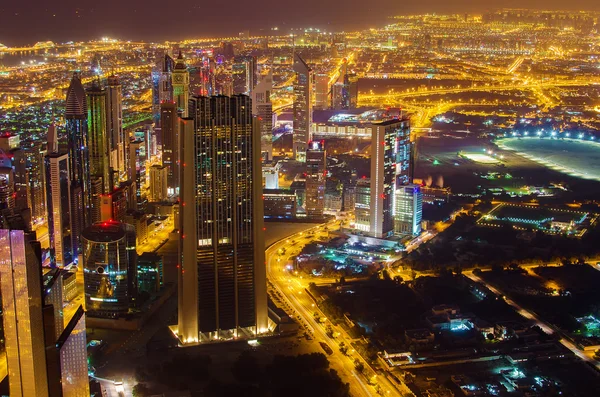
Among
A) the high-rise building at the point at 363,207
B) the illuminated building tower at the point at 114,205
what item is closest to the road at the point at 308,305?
the high-rise building at the point at 363,207

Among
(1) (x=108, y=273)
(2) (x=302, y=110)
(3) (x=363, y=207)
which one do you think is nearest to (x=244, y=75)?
(2) (x=302, y=110)

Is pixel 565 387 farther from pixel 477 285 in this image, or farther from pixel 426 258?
pixel 426 258

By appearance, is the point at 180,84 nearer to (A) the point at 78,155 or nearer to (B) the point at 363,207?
(A) the point at 78,155

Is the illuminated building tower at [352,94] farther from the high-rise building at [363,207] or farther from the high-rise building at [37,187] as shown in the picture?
the high-rise building at [37,187]

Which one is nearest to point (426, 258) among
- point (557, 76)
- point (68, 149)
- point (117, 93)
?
point (68, 149)

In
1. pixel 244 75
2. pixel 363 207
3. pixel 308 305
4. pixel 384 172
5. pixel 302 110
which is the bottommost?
pixel 308 305

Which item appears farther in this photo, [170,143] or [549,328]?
[170,143]

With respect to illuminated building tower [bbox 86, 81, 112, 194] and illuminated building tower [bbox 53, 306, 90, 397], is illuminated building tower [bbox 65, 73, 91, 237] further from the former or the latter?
illuminated building tower [bbox 53, 306, 90, 397]

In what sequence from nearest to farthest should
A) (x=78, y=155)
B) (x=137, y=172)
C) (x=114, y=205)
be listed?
(x=78, y=155) → (x=114, y=205) → (x=137, y=172)
